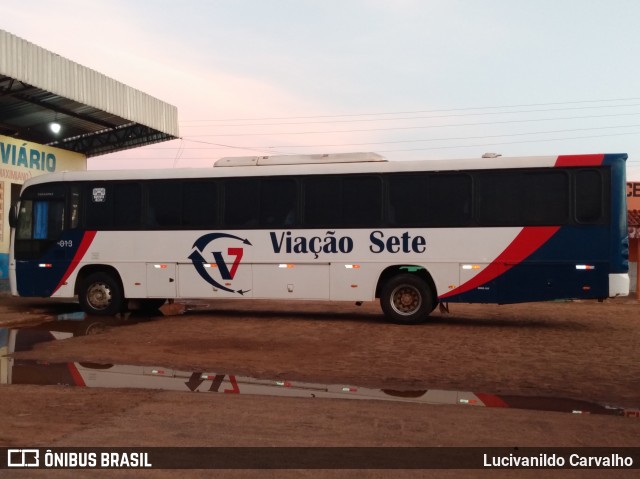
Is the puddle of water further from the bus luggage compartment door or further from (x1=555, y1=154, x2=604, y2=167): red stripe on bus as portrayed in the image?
(x1=555, y1=154, x2=604, y2=167): red stripe on bus

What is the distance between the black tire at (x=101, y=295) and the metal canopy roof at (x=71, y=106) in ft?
21.7

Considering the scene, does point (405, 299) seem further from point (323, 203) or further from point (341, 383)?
point (341, 383)

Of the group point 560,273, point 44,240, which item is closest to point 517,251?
point 560,273

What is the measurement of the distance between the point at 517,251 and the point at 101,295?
366 inches

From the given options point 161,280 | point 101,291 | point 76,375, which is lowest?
point 76,375

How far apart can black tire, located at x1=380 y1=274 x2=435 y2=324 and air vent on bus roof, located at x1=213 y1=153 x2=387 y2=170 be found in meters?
2.70

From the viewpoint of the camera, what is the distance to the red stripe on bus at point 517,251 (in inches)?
539

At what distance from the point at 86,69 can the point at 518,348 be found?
17012 millimetres

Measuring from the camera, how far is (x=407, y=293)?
14.5 m

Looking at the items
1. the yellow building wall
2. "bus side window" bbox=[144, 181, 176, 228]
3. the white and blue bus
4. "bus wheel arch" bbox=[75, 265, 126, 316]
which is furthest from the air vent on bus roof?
the yellow building wall

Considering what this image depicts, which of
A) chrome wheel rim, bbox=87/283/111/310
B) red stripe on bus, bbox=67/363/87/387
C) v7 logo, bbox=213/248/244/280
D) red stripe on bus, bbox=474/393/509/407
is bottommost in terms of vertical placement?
red stripe on bus, bbox=67/363/87/387

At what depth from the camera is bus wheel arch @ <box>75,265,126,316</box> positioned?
627 inches

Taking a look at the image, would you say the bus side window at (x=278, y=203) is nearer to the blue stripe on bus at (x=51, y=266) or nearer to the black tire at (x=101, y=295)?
the black tire at (x=101, y=295)

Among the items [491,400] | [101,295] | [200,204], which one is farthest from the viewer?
[101,295]
